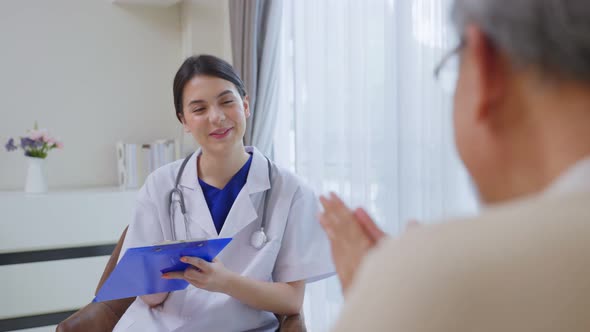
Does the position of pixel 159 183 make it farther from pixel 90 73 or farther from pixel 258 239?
pixel 90 73

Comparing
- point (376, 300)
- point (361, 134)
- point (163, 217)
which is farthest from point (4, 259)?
point (376, 300)

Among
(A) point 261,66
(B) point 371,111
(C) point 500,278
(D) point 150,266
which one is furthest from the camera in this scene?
(A) point 261,66

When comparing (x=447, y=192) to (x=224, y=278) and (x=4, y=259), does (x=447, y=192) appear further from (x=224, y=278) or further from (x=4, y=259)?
(x=4, y=259)

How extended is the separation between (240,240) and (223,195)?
6.8 inches

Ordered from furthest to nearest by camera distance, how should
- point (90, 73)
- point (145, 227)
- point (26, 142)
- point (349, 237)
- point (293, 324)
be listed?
point (90, 73) < point (26, 142) < point (145, 227) < point (293, 324) < point (349, 237)

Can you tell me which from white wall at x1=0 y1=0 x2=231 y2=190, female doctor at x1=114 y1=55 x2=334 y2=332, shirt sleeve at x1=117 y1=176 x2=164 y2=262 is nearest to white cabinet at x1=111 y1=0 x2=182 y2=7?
white wall at x1=0 y1=0 x2=231 y2=190

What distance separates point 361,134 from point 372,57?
12.6 inches

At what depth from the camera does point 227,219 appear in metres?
1.94

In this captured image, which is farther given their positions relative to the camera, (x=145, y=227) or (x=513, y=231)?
(x=145, y=227)

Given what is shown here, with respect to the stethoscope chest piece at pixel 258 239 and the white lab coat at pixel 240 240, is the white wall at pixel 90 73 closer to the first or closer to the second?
the white lab coat at pixel 240 240

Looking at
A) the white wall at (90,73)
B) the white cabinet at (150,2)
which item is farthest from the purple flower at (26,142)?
the white cabinet at (150,2)

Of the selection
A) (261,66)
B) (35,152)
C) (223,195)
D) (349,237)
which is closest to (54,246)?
(35,152)

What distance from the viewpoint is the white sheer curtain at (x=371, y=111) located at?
2314 millimetres

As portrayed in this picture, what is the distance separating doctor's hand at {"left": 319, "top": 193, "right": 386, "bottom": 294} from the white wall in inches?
117
